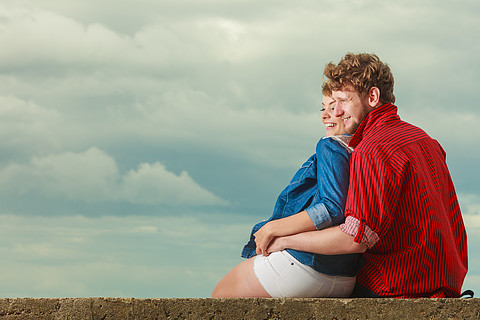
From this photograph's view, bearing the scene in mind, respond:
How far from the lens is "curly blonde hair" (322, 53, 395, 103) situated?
388cm

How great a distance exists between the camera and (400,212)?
3.61 m

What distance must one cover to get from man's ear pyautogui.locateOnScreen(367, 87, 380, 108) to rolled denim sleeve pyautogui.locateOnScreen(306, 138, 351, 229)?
1.54 feet

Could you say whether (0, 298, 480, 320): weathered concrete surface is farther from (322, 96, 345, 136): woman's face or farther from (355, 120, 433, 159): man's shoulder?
(322, 96, 345, 136): woman's face

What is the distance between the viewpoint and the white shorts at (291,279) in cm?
363

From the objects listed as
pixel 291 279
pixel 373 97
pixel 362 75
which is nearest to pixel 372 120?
pixel 373 97

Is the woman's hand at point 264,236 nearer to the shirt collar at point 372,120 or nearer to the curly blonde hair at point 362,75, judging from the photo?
the shirt collar at point 372,120

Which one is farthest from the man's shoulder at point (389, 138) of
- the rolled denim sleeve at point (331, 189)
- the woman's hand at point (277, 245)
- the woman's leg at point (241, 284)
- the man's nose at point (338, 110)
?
the woman's leg at point (241, 284)

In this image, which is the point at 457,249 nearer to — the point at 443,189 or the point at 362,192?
the point at 443,189

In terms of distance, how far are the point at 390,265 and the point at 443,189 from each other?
2.24ft

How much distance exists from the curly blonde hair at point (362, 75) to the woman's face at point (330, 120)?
110 millimetres

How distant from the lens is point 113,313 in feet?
12.1

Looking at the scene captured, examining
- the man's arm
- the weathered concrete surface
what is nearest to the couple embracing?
the man's arm

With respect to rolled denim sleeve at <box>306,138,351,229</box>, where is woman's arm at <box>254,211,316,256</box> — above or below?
below

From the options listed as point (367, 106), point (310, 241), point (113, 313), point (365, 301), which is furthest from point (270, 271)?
point (367, 106)
